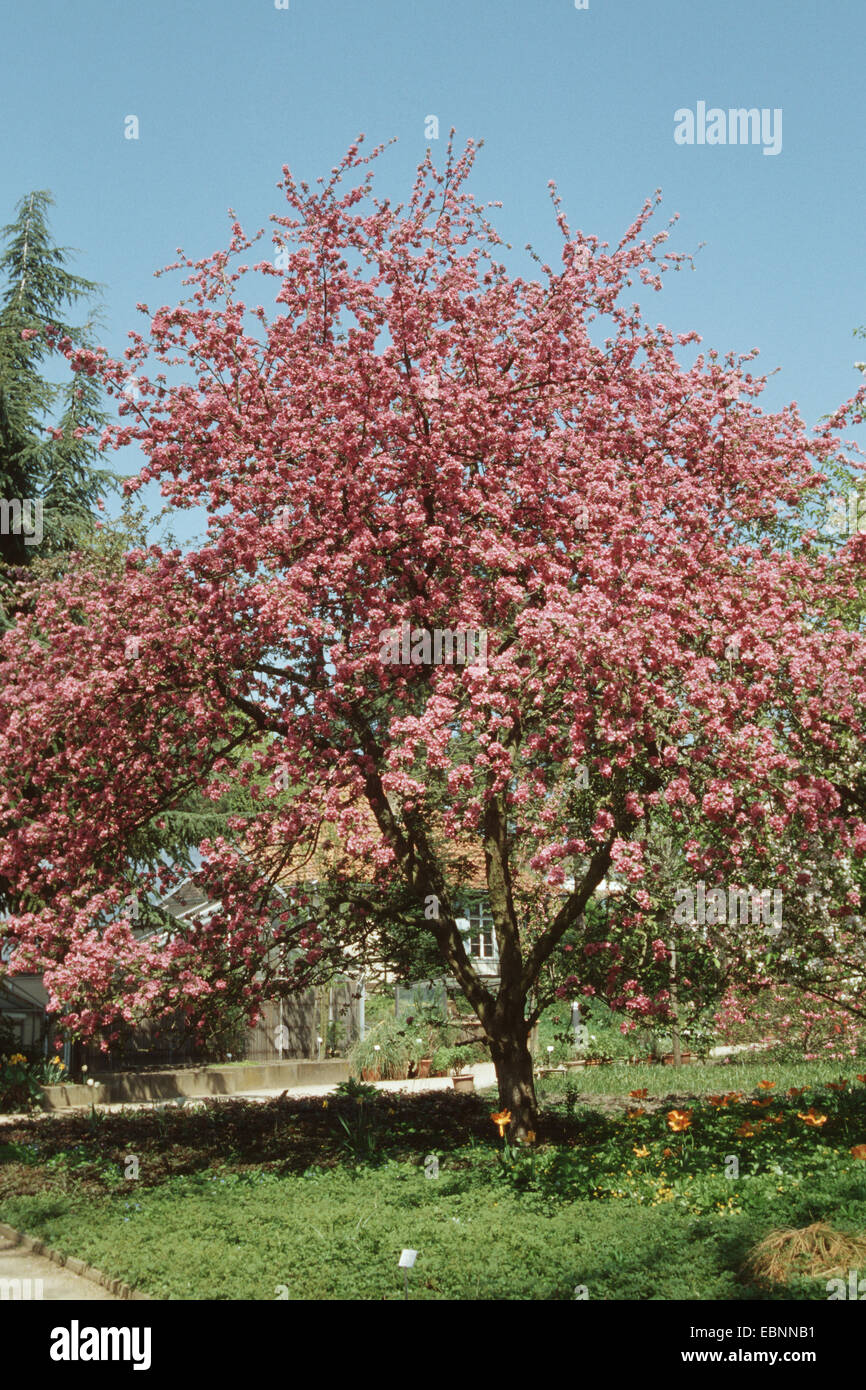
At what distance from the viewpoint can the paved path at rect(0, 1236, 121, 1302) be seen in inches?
315

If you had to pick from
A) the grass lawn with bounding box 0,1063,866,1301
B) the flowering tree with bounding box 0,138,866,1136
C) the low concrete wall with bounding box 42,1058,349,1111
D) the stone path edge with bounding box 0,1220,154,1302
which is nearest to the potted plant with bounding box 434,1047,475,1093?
the low concrete wall with bounding box 42,1058,349,1111

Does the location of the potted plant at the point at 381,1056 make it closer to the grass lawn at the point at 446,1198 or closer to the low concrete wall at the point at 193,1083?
the low concrete wall at the point at 193,1083

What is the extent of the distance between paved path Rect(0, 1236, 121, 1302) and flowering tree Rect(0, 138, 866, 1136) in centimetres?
188

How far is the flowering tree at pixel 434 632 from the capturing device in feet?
30.1

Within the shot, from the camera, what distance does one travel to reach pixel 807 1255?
6.85 m

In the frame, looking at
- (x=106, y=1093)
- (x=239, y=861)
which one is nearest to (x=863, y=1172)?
(x=239, y=861)

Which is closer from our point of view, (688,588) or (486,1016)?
(688,588)

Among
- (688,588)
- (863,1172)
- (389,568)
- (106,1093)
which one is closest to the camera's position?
(863,1172)

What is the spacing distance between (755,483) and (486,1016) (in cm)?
627

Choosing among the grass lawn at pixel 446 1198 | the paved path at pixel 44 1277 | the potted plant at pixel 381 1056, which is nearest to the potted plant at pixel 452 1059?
the potted plant at pixel 381 1056

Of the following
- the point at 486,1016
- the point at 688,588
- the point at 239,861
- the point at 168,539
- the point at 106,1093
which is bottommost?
the point at 106,1093

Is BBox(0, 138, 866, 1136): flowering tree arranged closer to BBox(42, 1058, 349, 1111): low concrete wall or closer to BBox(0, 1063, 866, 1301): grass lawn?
BBox(0, 1063, 866, 1301): grass lawn

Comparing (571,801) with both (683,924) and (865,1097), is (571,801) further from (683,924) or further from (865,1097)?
(865,1097)
